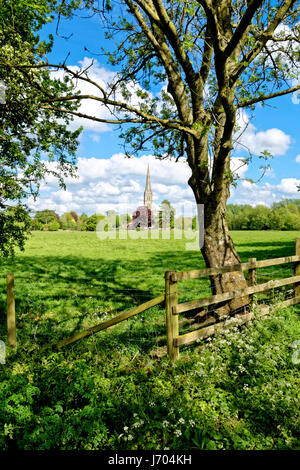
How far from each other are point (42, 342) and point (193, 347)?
3345mm

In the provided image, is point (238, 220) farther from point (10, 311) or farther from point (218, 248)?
point (10, 311)

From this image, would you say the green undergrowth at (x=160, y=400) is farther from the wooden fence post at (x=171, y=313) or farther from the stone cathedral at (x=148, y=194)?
the stone cathedral at (x=148, y=194)

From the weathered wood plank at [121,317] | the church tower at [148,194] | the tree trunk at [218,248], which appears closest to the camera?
the weathered wood plank at [121,317]

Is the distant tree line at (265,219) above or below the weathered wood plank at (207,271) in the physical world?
above

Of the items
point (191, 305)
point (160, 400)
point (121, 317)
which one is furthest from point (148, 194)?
point (160, 400)

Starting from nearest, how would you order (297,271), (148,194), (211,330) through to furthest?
(211,330) < (297,271) < (148,194)

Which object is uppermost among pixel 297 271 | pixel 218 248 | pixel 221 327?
pixel 218 248

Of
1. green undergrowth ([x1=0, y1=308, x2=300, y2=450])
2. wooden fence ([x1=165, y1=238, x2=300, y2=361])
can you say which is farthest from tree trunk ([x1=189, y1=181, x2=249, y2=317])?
green undergrowth ([x1=0, y1=308, x2=300, y2=450])

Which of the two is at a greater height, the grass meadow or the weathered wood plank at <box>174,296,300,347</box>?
the weathered wood plank at <box>174,296,300,347</box>

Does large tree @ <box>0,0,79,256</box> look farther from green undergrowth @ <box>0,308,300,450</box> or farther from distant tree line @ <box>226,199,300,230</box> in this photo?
distant tree line @ <box>226,199,300,230</box>

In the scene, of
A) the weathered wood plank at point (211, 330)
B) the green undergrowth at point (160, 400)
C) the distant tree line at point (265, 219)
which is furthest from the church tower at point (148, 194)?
the green undergrowth at point (160, 400)

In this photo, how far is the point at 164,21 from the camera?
5.38 m
